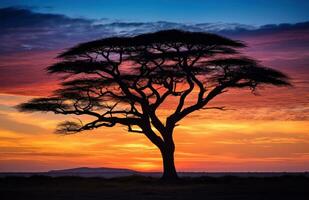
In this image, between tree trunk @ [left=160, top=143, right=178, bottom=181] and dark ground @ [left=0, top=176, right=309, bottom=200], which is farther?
tree trunk @ [left=160, top=143, right=178, bottom=181]

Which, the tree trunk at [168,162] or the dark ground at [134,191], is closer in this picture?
the dark ground at [134,191]

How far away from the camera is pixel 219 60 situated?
120ft

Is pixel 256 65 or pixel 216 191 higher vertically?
pixel 256 65

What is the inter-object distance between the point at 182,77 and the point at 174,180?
611 cm

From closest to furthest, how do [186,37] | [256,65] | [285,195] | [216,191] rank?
[285,195], [216,191], [186,37], [256,65]

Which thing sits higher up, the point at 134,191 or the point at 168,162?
the point at 168,162

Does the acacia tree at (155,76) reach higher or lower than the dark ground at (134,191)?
higher

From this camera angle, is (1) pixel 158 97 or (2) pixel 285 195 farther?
(1) pixel 158 97

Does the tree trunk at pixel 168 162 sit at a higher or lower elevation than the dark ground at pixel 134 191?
higher

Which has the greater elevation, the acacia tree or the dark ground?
the acacia tree

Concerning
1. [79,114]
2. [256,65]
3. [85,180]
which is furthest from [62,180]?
[256,65]

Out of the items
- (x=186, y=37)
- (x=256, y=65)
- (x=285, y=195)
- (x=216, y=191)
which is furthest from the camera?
(x=256, y=65)

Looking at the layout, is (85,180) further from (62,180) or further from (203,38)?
(203,38)

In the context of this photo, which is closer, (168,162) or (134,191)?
(134,191)
